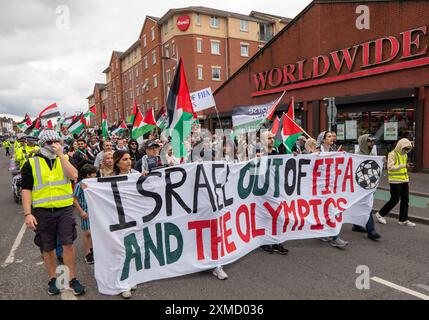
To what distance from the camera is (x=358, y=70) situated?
14.3 m

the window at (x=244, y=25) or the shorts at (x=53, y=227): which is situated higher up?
the window at (x=244, y=25)

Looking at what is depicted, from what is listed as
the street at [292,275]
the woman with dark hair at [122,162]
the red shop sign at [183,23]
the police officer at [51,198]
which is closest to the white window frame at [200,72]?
the red shop sign at [183,23]

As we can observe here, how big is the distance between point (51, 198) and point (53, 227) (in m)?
0.34

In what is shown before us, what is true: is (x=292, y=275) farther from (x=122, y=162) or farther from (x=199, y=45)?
(x=199, y=45)

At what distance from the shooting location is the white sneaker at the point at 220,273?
13.1ft

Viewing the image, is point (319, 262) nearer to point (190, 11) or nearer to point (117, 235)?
point (117, 235)

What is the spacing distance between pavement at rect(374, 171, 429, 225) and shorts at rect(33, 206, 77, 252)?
19.8 ft

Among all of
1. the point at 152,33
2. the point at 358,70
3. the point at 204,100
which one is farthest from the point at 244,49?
the point at 204,100

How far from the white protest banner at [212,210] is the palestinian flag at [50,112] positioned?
8801mm

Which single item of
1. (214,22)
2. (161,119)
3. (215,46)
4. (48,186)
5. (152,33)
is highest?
(152,33)

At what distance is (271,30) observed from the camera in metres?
42.5

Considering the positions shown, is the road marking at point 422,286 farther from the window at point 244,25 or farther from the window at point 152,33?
the window at point 152,33

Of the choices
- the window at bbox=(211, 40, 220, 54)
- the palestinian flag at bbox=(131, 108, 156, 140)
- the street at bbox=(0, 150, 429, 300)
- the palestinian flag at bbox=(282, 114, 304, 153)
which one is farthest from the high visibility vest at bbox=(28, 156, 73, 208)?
the window at bbox=(211, 40, 220, 54)
